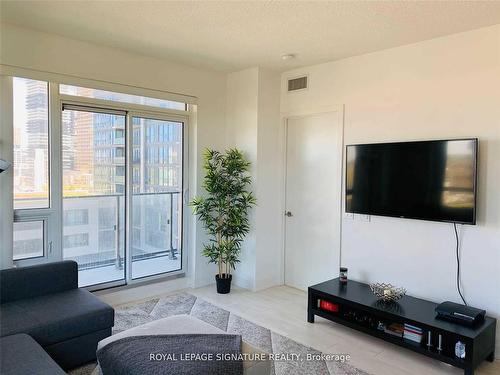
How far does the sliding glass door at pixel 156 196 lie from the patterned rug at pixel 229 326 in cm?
45

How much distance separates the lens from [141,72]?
3.86 meters

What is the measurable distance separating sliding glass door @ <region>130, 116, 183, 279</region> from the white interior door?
1294 mm

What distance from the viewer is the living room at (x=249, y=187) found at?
105 inches

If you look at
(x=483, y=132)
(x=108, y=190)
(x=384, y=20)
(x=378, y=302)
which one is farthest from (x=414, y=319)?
(x=108, y=190)

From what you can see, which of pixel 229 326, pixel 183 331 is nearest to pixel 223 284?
pixel 229 326

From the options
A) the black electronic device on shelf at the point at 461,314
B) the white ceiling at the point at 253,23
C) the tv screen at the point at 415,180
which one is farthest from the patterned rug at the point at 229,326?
the white ceiling at the point at 253,23

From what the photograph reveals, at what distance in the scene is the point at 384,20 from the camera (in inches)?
113

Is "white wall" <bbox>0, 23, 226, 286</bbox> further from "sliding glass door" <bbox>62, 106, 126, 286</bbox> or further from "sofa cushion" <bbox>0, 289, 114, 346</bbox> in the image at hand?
"sofa cushion" <bbox>0, 289, 114, 346</bbox>

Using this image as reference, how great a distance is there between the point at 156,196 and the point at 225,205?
762 millimetres

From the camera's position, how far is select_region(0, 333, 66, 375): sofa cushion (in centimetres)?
185

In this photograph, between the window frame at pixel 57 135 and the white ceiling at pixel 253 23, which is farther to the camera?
the window frame at pixel 57 135

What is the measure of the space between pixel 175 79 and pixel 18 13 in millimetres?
1580

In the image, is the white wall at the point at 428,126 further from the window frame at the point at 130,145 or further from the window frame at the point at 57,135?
the window frame at the point at 57,135

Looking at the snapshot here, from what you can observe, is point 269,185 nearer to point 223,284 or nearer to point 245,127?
point 245,127
